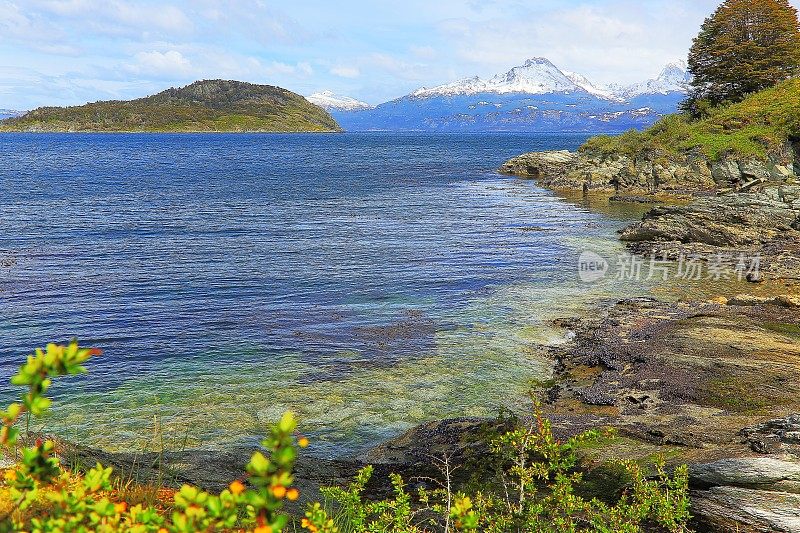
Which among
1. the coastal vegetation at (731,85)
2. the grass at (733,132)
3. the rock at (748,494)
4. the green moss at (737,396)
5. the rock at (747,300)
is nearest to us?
the rock at (748,494)

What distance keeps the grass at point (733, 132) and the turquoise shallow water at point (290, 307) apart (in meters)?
17.2

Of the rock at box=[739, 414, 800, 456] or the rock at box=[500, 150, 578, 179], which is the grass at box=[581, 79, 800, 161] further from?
the rock at box=[739, 414, 800, 456]

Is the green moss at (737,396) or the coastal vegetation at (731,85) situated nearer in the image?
the green moss at (737,396)

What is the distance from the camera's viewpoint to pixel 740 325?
21.9 metres

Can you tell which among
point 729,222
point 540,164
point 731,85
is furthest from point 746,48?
point 729,222

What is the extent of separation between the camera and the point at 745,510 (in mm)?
8750

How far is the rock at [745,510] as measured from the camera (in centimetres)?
835

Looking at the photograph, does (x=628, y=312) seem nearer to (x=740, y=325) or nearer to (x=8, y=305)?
(x=740, y=325)

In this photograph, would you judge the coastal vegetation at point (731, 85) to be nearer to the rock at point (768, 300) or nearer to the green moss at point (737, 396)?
the rock at point (768, 300)

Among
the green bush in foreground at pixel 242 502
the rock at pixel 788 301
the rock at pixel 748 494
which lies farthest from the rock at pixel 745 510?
the rock at pixel 788 301

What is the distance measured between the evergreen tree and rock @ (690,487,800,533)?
87.3 m

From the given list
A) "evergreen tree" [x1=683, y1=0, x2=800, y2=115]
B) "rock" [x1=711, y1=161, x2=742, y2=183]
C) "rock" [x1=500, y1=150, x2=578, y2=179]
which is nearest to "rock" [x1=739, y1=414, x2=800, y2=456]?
"rock" [x1=711, y1=161, x2=742, y2=183]

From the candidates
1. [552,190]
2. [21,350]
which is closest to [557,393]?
[21,350]

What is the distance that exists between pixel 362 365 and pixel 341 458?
6.61m
